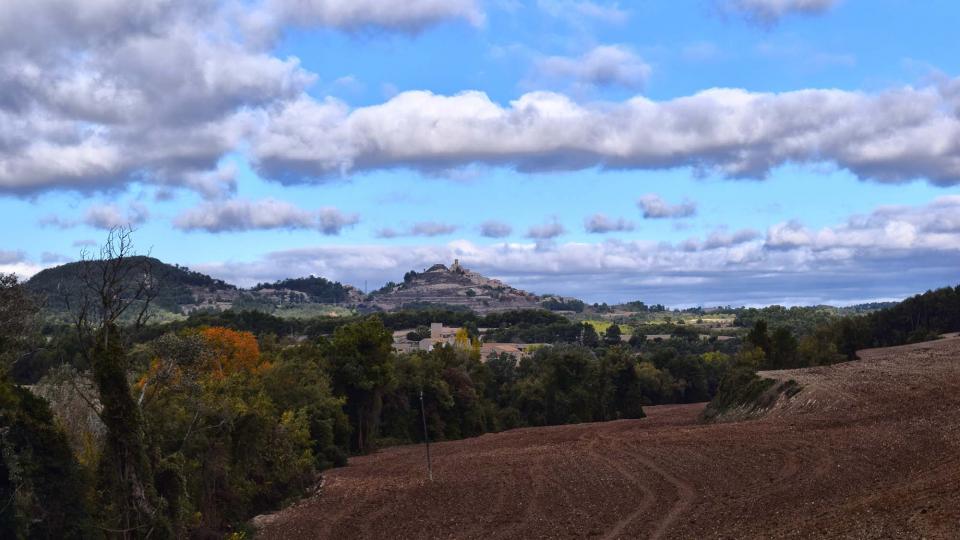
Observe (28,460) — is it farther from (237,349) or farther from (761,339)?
(761,339)

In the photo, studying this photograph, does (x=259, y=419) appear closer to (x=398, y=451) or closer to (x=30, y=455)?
(x=30, y=455)

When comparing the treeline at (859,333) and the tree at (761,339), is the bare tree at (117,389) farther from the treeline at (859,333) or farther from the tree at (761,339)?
the tree at (761,339)

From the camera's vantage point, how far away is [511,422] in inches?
3792

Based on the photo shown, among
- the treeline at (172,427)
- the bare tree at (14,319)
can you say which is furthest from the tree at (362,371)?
the bare tree at (14,319)

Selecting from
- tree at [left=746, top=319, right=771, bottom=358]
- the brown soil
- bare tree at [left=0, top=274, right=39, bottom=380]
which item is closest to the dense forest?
bare tree at [left=0, top=274, right=39, bottom=380]

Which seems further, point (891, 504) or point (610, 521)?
point (610, 521)

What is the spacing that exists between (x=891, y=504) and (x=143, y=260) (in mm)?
22027

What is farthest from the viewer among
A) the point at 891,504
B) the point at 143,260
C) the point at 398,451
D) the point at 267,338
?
the point at 267,338

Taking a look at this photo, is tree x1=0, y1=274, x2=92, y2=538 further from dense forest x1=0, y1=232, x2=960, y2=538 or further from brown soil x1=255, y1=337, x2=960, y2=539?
brown soil x1=255, y1=337, x2=960, y2=539

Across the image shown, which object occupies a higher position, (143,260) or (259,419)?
(143,260)

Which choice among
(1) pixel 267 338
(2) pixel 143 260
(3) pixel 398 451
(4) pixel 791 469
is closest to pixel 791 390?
(4) pixel 791 469

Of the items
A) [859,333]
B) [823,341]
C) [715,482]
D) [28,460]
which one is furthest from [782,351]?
[28,460]

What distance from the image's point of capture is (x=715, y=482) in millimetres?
36375

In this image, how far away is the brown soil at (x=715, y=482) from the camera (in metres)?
26.5
